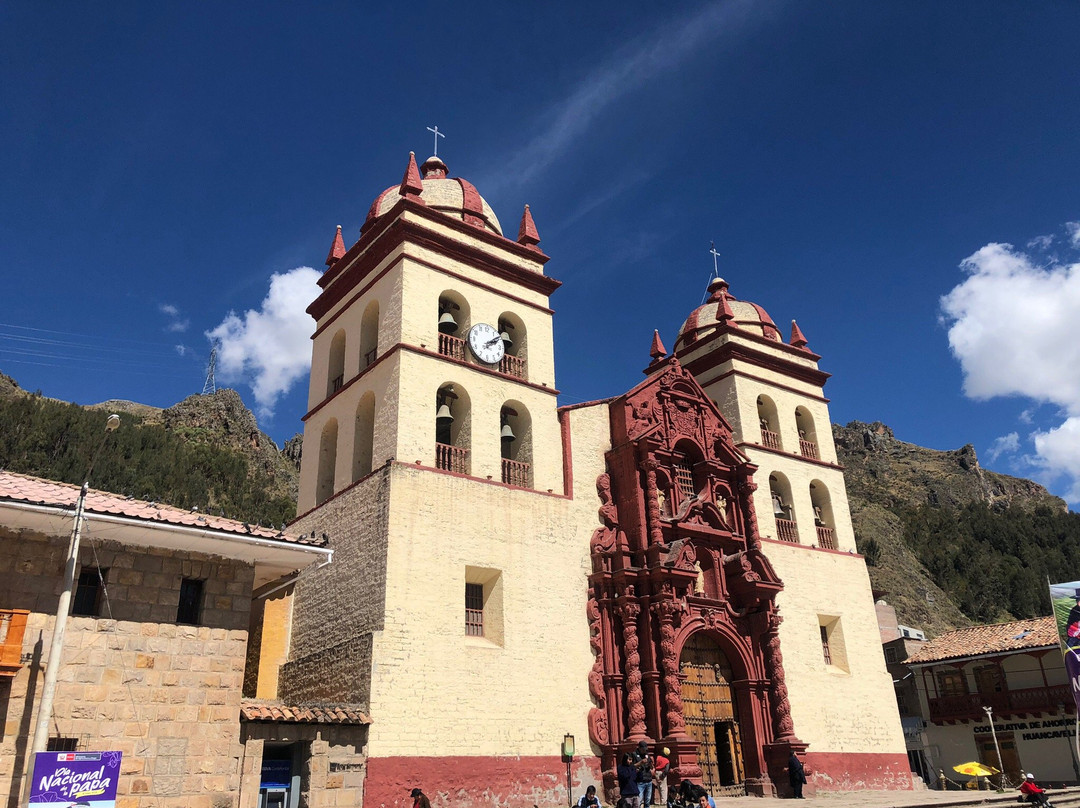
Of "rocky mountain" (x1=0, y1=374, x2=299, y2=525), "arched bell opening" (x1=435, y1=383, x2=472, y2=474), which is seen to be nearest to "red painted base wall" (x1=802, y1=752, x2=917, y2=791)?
"arched bell opening" (x1=435, y1=383, x2=472, y2=474)

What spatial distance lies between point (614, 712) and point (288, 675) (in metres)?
7.75

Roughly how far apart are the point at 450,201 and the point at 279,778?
52.3 feet

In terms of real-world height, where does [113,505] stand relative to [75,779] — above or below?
above

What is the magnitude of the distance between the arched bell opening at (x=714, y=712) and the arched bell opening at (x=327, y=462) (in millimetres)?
10345

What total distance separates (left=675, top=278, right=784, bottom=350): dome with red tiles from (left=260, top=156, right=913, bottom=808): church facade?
3.07m

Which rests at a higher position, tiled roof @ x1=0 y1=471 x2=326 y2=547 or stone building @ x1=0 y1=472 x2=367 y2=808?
tiled roof @ x1=0 y1=471 x2=326 y2=547

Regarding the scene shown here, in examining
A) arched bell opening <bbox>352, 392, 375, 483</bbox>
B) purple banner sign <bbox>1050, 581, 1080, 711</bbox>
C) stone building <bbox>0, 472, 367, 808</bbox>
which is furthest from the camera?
arched bell opening <bbox>352, 392, 375, 483</bbox>

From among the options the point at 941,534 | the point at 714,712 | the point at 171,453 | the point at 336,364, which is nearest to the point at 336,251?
the point at 336,364

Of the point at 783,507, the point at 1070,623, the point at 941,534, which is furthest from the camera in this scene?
the point at 941,534

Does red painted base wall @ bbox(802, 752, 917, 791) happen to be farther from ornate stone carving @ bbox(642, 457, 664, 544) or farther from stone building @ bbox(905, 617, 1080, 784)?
ornate stone carving @ bbox(642, 457, 664, 544)

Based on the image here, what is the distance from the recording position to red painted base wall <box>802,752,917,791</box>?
23906 mm

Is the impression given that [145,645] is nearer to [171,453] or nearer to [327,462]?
[327,462]

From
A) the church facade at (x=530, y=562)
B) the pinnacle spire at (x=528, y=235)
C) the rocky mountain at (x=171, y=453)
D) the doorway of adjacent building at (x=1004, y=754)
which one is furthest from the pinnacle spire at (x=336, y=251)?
the doorway of adjacent building at (x=1004, y=754)

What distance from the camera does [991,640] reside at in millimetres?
35031
